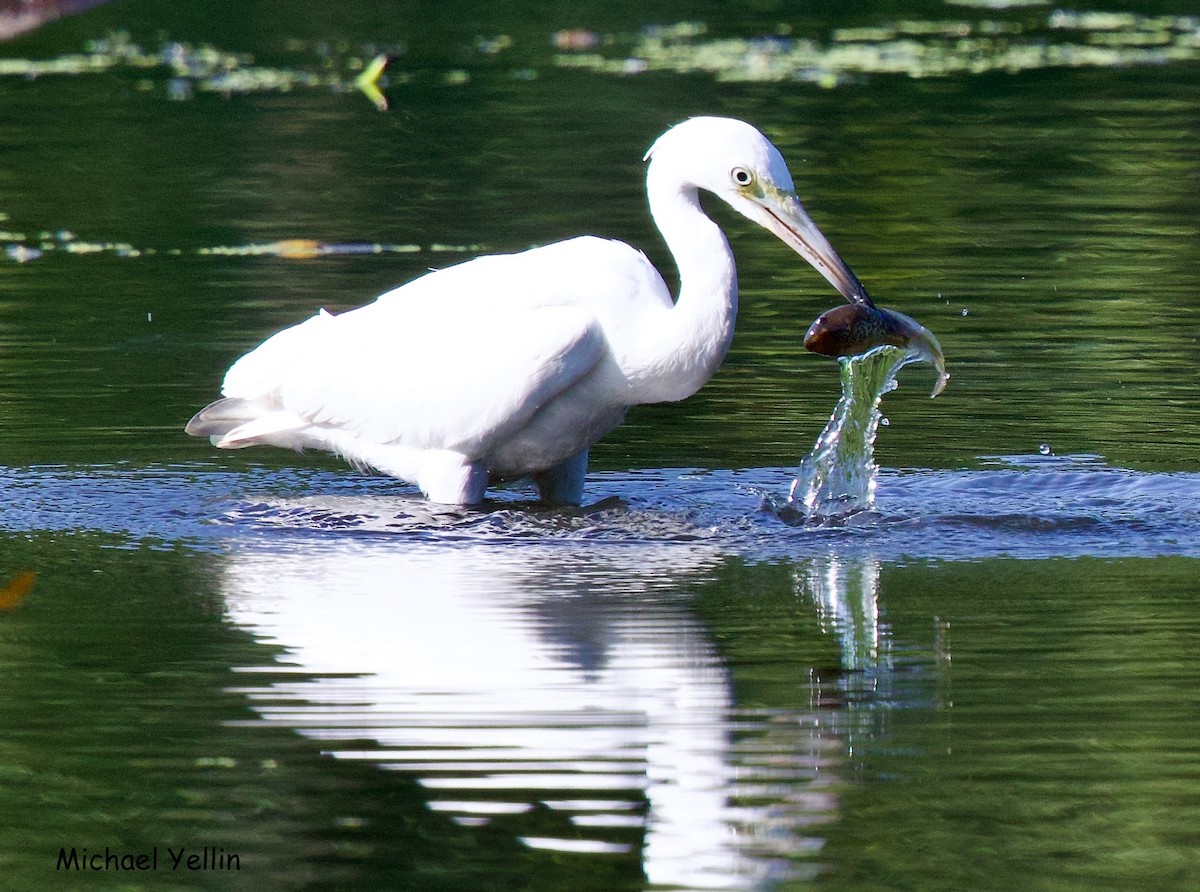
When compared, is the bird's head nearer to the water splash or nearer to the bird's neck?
the bird's neck

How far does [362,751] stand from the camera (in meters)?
5.71

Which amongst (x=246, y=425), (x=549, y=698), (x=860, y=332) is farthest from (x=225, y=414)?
(x=549, y=698)

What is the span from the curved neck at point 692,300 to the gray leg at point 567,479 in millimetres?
581

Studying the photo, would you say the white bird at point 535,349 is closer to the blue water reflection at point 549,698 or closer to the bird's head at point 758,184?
the bird's head at point 758,184

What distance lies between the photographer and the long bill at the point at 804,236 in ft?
25.8

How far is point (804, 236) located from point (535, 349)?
3.10 feet

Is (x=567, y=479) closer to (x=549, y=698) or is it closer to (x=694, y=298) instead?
(x=694, y=298)

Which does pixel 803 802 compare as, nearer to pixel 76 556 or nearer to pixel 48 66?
pixel 76 556

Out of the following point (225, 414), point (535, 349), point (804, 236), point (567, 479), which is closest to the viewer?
point (804, 236)

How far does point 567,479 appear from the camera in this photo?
28.5 ft

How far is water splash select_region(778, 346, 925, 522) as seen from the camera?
27.3ft

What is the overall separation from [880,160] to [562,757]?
1152cm

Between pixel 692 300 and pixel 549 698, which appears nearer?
pixel 549 698

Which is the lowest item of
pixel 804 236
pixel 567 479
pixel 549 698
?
pixel 549 698
